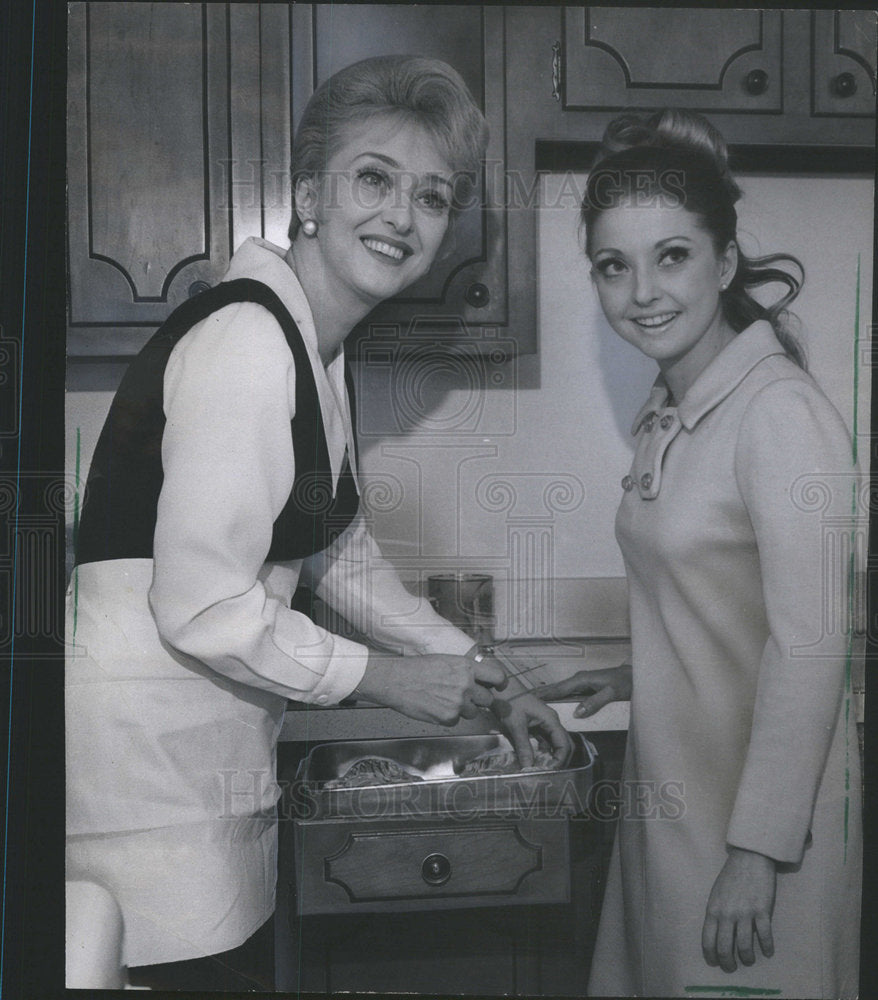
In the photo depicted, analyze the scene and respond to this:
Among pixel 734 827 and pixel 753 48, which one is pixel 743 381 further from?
pixel 734 827

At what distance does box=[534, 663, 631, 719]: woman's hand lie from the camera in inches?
55.7

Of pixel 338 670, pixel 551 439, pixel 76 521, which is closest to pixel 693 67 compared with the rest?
pixel 551 439

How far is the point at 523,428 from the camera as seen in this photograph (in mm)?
1415

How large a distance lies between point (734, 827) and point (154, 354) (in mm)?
1105

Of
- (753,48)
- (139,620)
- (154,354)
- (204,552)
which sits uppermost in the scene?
(753,48)

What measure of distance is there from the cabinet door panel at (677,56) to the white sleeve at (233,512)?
62 centimetres

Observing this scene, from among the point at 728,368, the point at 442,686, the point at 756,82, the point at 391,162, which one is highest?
the point at 756,82

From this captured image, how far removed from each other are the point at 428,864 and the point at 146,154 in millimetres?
1136

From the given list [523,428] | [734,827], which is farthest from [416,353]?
[734,827]

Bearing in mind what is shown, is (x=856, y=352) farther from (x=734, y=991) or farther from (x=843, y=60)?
(x=734, y=991)

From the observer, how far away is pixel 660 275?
1.40m

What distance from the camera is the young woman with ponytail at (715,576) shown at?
139cm

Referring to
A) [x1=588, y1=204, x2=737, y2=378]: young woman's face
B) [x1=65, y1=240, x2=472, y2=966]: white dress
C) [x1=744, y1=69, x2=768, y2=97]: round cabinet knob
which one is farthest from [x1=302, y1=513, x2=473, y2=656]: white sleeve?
[x1=744, y1=69, x2=768, y2=97]: round cabinet knob

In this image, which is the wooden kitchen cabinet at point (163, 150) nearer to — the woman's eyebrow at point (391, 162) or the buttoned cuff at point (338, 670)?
the woman's eyebrow at point (391, 162)
